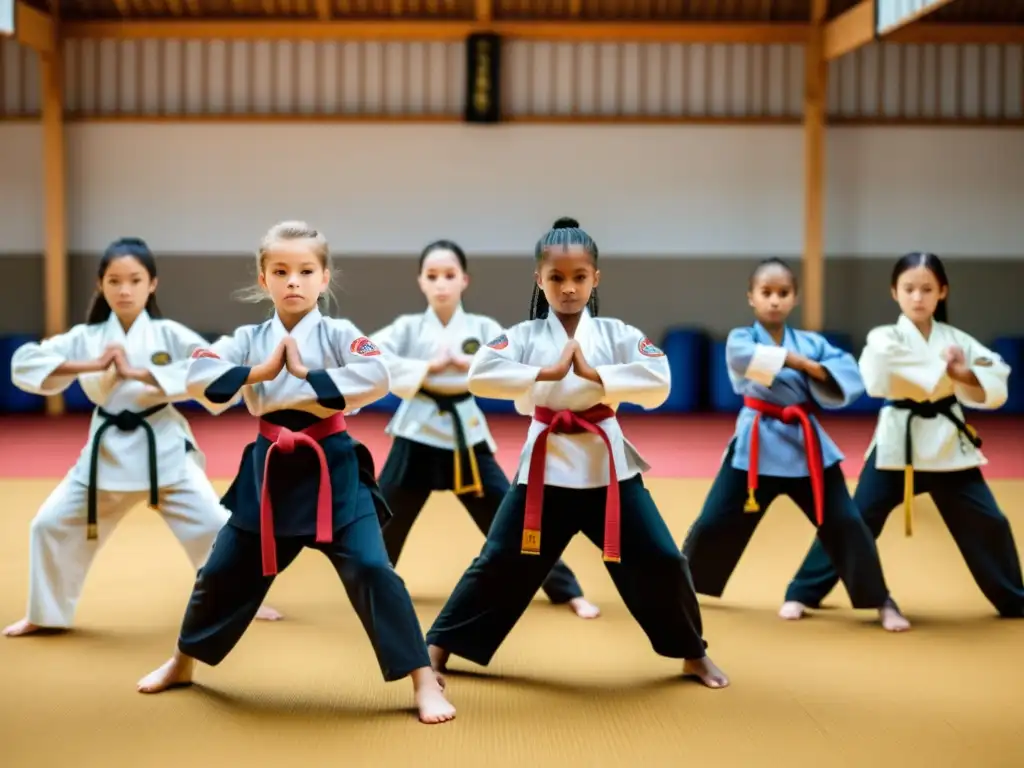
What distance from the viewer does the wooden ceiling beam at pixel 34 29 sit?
968cm

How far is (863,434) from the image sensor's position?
30.7 feet

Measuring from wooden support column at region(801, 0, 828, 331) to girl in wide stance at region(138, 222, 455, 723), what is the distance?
8571 mm

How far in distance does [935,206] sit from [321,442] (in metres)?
9.76

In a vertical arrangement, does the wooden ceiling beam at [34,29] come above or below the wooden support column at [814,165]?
above

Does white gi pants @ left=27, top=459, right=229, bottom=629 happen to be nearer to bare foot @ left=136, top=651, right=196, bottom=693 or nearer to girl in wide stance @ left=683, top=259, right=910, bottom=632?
bare foot @ left=136, top=651, right=196, bottom=693

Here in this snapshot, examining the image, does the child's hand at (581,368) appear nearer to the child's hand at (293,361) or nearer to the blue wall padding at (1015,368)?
the child's hand at (293,361)

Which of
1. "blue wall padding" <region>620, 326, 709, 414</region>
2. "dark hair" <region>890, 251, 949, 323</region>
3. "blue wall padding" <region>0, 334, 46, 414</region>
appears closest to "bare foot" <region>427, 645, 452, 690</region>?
"dark hair" <region>890, 251, 949, 323</region>

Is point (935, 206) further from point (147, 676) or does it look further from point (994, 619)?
point (147, 676)

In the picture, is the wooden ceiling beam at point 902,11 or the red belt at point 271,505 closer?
the red belt at point 271,505

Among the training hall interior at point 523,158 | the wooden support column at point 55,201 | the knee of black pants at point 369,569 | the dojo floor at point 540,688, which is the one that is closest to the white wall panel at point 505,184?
the training hall interior at point 523,158

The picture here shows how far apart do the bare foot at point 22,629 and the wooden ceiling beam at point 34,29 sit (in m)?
7.45

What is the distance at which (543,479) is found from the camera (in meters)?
2.99

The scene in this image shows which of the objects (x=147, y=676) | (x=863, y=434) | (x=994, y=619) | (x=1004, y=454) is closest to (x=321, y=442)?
(x=147, y=676)

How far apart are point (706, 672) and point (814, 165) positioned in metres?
8.49
